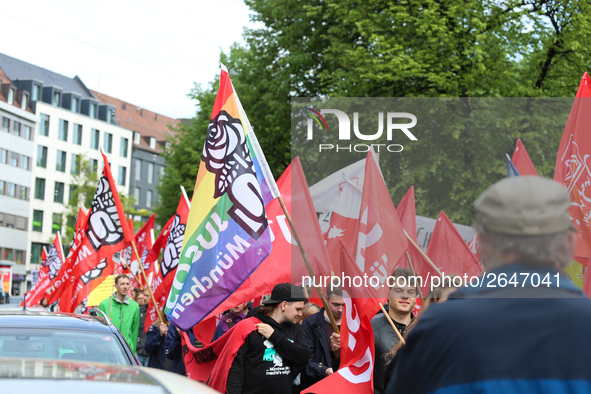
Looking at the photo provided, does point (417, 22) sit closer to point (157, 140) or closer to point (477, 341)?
point (477, 341)

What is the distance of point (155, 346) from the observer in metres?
8.91

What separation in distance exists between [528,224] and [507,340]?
0.31 m

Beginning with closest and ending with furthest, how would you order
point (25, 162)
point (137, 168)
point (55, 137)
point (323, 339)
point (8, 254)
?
point (323, 339)
point (8, 254)
point (25, 162)
point (55, 137)
point (137, 168)

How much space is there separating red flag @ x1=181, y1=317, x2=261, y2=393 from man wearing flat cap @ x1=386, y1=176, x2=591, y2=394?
3.60m

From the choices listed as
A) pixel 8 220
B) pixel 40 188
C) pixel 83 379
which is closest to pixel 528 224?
pixel 83 379

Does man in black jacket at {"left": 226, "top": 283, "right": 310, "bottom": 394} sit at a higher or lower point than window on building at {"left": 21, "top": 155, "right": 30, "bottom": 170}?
lower

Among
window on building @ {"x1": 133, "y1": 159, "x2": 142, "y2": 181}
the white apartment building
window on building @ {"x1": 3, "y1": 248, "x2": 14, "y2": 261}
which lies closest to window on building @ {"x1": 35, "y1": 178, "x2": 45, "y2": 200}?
the white apartment building

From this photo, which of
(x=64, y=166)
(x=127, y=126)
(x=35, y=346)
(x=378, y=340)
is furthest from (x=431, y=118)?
(x=127, y=126)

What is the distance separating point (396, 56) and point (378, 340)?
42.8ft

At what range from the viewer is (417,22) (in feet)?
57.9

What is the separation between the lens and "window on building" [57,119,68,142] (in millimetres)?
70688

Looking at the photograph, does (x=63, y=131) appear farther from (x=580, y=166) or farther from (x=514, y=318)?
(x=514, y=318)

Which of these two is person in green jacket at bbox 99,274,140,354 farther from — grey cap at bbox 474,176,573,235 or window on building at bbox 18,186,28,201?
window on building at bbox 18,186,28,201

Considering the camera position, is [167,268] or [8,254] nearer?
[167,268]
